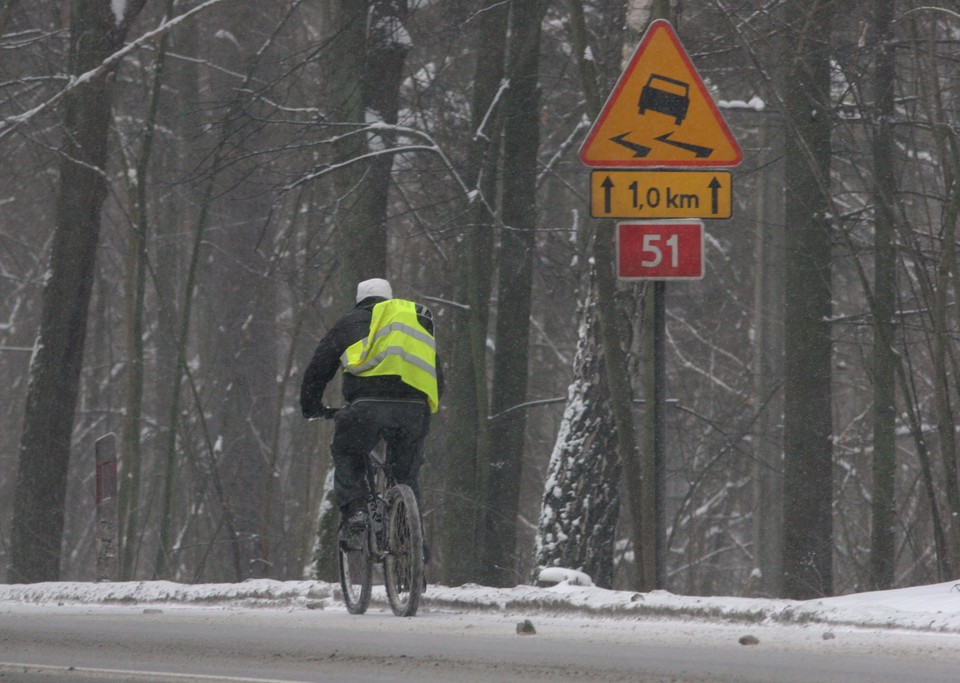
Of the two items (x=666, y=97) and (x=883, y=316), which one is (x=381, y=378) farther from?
(x=883, y=316)

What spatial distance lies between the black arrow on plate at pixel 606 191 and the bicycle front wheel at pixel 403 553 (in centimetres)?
175

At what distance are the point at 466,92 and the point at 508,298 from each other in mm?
2317

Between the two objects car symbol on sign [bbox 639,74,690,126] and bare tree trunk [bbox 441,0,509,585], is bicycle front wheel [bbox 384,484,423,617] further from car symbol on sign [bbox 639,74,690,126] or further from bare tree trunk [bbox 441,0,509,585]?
bare tree trunk [bbox 441,0,509,585]

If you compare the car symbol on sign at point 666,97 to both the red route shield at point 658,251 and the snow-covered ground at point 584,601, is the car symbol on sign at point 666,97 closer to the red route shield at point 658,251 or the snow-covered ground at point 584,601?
the red route shield at point 658,251

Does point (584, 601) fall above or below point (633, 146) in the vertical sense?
below

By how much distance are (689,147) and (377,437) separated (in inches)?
85.7

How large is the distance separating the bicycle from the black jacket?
9.5 inches

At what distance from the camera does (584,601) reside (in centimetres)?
773

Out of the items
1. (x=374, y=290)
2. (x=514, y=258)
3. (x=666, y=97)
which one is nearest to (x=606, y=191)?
(x=666, y=97)

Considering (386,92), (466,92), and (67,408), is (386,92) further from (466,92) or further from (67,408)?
(67,408)

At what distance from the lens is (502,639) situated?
265 inches

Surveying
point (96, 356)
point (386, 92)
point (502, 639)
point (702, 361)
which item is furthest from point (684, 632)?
point (96, 356)

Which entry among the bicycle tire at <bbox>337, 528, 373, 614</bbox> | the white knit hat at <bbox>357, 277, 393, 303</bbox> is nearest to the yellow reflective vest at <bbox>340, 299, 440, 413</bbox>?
the white knit hat at <bbox>357, 277, 393, 303</bbox>

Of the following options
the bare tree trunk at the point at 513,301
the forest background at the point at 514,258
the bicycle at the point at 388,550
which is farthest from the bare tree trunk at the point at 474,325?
the bicycle at the point at 388,550
